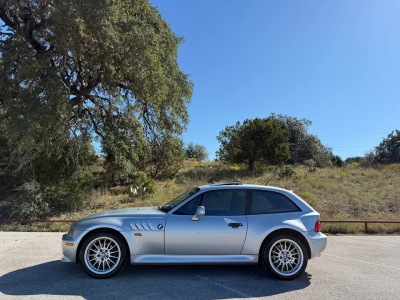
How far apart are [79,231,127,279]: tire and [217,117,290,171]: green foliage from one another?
19.7 m

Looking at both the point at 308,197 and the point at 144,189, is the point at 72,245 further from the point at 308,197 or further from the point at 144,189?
the point at 308,197

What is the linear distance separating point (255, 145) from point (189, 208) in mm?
19658

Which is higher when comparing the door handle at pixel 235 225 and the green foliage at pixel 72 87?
the green foliage at pixel 72 87

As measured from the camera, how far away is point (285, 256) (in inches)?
200

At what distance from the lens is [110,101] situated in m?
13.1

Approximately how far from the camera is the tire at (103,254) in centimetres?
489

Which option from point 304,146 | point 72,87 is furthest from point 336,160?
point 72,87

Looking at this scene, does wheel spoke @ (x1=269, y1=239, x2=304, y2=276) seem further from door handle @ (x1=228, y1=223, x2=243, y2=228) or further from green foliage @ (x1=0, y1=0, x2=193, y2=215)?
green foliage @ (x1=0, y1=0, x2=193, y2=215)

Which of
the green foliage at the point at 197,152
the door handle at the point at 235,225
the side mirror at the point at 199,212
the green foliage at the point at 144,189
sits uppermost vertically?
the green foliage at the point at 197,152

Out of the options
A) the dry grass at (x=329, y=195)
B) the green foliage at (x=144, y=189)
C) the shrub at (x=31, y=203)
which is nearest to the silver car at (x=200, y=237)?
the dry grass at (x=329, y=195)

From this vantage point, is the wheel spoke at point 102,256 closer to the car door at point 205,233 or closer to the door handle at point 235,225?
the car door at point 205,233

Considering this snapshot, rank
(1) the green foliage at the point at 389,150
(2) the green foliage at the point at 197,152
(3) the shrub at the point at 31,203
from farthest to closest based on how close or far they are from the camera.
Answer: (2) the green foliage at the point at 197,152 → (1) the green foliage at the point at 389,150 → (3) the shrub at the point at 31,203

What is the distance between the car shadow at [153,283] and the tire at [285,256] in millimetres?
156

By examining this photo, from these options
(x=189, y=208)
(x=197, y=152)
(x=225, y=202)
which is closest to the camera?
(x=189, y=208)
